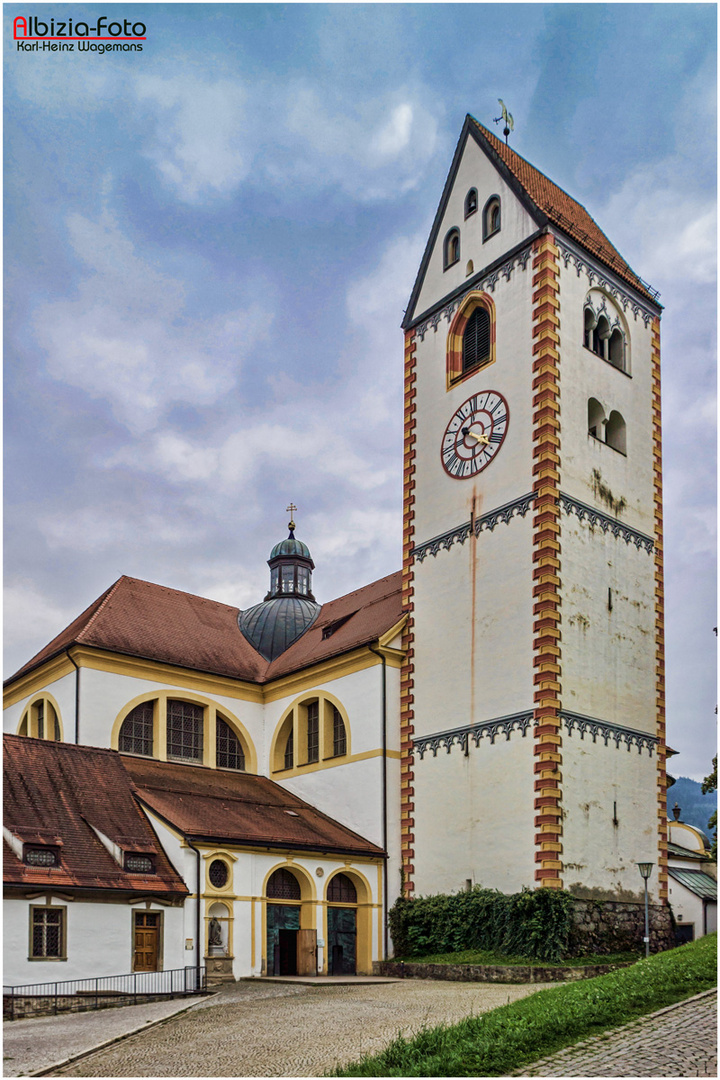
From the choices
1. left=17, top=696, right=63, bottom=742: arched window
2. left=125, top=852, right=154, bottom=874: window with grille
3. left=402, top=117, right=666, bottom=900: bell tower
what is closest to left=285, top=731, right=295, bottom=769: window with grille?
left=402, top=117, right=666, bottom=900: bell tower

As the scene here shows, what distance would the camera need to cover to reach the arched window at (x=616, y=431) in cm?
3139

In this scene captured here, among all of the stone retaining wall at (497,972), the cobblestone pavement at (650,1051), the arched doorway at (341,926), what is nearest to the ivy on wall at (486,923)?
the stone retaining wall at (497,972)

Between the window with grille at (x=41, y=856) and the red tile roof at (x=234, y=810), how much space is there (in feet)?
10.5

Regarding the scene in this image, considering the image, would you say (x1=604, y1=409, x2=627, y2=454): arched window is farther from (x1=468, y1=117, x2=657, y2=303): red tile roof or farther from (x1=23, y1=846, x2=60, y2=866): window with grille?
(x1=23, y1=846, x2=60, y2=866): window with grille

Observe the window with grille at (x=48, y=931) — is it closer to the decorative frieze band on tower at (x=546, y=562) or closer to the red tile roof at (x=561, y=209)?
the decorative frieze band on tower at (x=546, y=562)

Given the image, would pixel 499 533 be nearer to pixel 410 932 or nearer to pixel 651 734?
pixel 651 734

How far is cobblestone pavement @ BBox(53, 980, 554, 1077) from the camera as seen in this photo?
14.5 m

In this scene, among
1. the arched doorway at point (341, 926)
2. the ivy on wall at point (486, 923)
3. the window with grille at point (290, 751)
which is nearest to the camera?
the ivy on wall at point (486, 923)

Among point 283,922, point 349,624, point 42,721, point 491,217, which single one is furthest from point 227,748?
point 491,217

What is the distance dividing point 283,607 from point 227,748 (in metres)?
7.11

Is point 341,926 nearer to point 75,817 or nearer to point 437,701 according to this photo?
point 437,701

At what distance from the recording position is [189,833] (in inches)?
1033

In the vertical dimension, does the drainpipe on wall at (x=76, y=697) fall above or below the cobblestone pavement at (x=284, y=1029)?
above

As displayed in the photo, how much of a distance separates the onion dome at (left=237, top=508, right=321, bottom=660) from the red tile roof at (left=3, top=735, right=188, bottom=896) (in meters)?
11.2
